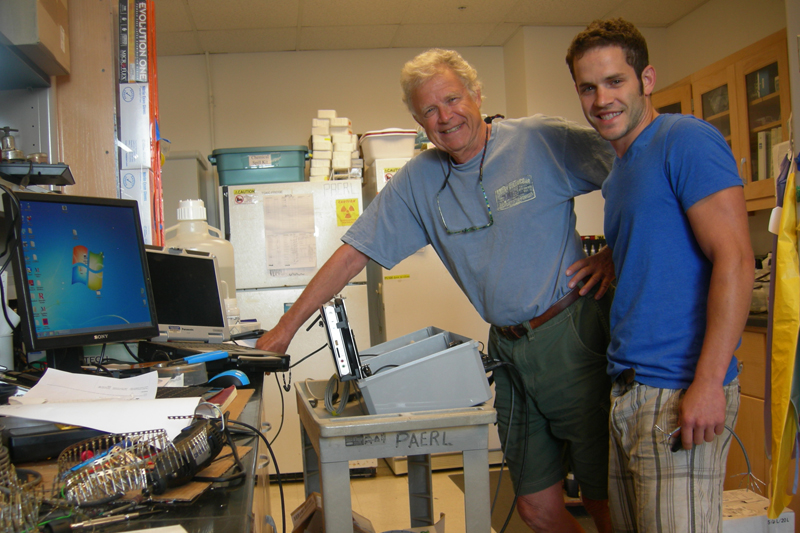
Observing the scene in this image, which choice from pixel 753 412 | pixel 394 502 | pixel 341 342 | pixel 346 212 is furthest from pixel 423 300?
pixel 341 342

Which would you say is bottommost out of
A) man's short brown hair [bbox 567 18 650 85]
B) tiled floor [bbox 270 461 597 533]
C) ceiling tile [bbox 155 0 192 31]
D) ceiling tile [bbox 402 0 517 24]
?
tiled floor [bbox 270 461 597 533]

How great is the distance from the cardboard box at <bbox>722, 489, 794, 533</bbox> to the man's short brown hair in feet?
4.20

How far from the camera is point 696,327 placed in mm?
1093

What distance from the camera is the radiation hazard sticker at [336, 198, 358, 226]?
3.29 m

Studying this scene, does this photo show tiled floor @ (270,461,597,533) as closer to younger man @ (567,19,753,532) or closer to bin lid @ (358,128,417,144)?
younger man @ (567,19,753,532)

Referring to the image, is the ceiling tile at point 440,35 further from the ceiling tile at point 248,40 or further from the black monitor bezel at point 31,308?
the black monitor bezel at point 31,308

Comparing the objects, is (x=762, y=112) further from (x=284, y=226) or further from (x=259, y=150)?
(x=259, y=150)

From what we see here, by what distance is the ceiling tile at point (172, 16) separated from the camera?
3325 millimetres

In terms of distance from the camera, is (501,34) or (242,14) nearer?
(242,14)

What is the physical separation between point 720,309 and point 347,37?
3.47m

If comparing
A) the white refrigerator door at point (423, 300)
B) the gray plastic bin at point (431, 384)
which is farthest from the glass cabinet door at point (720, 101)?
the gray plastic bin at point (431, 384)

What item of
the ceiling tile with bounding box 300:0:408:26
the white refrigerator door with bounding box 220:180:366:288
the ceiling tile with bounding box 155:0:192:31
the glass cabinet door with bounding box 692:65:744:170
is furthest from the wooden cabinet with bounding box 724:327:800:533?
the ceiling tile with bounding box 155:0:192:31

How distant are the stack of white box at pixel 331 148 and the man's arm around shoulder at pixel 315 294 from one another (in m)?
1.79

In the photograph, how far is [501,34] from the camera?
406 cm
